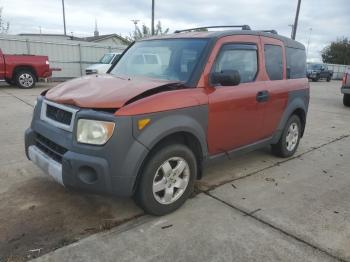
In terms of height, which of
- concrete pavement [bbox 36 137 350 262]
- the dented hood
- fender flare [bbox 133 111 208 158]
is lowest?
concrete pavement [bbox 36 137 350 262]

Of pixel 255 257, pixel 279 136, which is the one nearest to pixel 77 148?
pixel 255 257

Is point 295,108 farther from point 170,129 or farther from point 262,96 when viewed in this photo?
point 170,129

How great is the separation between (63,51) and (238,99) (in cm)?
1822

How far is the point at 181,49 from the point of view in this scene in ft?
13.2

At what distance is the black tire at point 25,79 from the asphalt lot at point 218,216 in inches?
400

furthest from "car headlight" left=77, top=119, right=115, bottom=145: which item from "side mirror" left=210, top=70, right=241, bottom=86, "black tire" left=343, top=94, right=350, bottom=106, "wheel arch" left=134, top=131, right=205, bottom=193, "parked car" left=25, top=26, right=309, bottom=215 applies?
"black tire" left=343, top=94, right=350, bottom=106

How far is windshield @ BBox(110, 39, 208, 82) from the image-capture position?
3.81 metres

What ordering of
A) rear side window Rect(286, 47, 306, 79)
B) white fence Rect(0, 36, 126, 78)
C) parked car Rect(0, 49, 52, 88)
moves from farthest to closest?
white fence Rect(0, 36, 126, 78)
parked car Rect(0, 49, 52, 88)
rear side window Rect(286, 47, 306, 79)

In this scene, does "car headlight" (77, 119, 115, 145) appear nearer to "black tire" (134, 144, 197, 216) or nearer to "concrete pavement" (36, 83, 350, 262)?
"black tire" (134, 144, 197, 216)

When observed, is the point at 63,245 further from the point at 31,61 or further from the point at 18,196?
the point at 31,61

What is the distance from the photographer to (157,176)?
11.1 ft

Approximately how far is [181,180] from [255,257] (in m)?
1.10

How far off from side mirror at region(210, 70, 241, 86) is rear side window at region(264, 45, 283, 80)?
1.24 m

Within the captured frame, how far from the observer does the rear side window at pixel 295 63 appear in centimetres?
521
